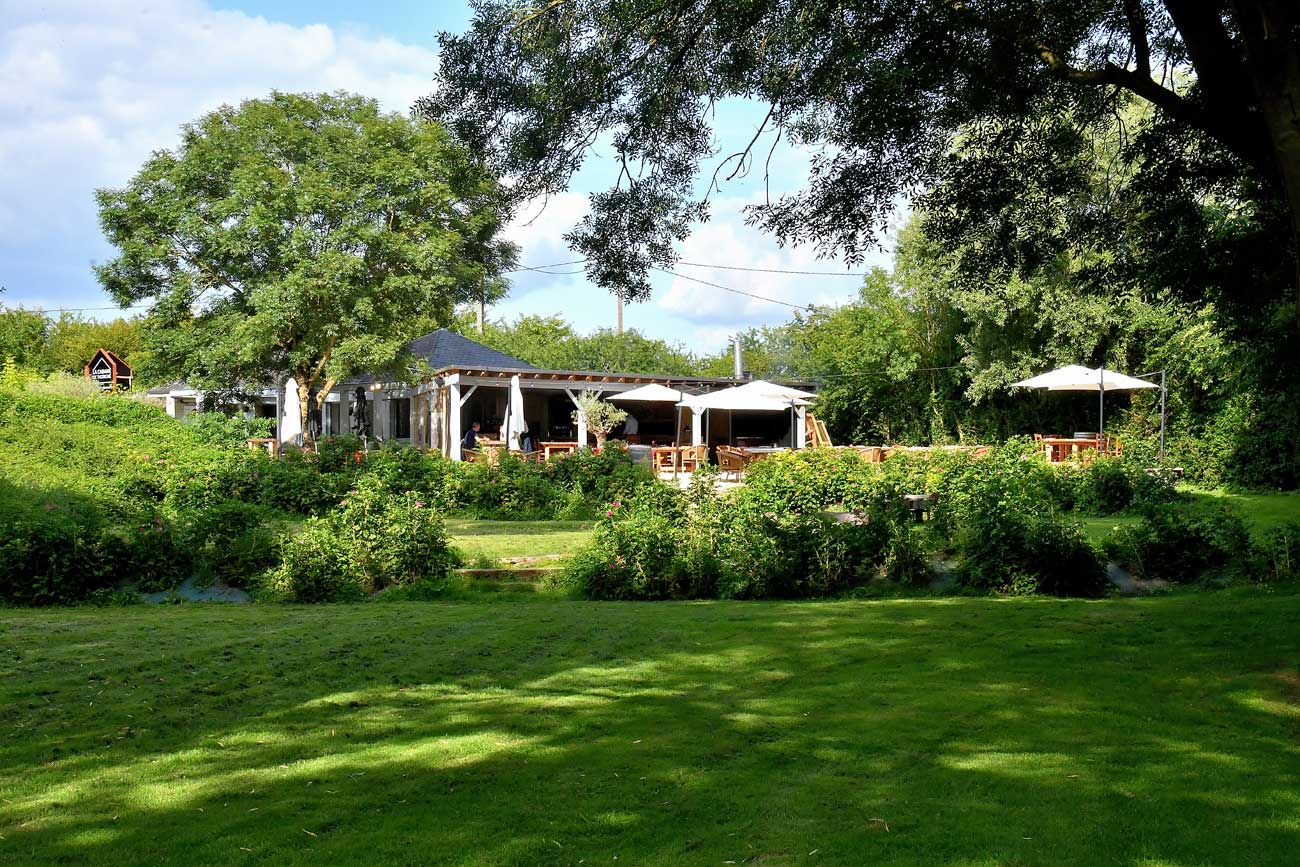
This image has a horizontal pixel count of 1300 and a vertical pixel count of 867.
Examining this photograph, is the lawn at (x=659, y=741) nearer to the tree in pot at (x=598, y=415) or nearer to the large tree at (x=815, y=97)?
the large tree at (x=815, y=97)

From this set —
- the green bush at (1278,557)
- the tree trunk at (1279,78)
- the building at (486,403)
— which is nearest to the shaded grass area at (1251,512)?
the green bush at (1278,557)

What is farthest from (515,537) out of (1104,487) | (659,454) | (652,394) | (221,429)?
(652,394)

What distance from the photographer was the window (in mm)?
33281

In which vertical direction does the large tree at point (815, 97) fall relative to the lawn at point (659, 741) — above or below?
above

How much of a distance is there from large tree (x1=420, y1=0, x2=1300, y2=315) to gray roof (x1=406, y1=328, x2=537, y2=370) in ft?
63.9

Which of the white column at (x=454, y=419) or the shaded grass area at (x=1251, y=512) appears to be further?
the white column at (x=454, y=419)

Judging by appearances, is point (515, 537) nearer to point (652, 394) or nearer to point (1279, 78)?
point (1279, 78)

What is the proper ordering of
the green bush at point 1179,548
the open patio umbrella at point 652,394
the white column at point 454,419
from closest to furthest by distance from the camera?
1. the green bush at point 1179,548
2. the white column at point 454,419
3. the open patio umbrella at point 652,394

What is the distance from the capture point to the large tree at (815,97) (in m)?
6.84

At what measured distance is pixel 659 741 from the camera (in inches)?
166

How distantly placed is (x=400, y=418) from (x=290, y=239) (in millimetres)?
10049

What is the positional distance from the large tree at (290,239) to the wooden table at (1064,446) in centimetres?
1458

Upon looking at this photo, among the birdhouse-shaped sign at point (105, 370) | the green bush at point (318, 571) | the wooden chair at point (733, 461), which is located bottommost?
the green bush at point (318, 571)

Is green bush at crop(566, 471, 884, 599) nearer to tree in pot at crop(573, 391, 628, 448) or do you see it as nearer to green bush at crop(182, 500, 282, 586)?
green bush at crop(182, 500, 282, 586)
